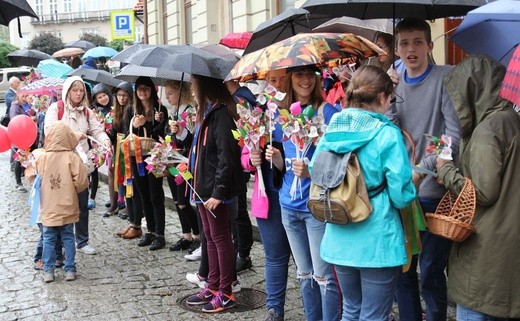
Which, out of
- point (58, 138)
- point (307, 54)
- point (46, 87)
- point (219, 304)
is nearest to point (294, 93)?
point (307, 54)

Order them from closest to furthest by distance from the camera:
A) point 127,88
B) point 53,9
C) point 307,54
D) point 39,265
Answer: point 307,54 < point 39,265 < point 127,88 < point 53,9

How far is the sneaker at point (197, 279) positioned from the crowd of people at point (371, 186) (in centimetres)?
1

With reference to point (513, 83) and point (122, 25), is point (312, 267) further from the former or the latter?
point (122, 25)

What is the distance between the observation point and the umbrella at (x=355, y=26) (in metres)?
5.85

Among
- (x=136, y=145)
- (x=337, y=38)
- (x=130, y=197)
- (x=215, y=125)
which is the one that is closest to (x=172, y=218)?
(x=130, y=197)

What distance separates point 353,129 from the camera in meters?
3.42

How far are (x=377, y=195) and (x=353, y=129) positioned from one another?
1.18ft

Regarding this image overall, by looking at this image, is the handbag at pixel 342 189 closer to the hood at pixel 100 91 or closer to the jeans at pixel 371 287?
the jeans at pixel 371 287

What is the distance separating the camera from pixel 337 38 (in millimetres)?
4387

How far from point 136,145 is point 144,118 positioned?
312 mm

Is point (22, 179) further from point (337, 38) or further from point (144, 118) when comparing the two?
point (337, 38)

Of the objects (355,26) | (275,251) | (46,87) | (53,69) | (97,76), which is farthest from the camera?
(53,69)

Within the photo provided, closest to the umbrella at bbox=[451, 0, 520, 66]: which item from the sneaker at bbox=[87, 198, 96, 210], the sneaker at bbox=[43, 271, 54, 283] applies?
the sneaker at bbox=[43, 271, 54, 283]

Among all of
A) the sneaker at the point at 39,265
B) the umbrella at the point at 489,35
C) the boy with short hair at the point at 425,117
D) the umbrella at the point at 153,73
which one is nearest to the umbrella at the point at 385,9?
the umbrella at the point at 489,35
